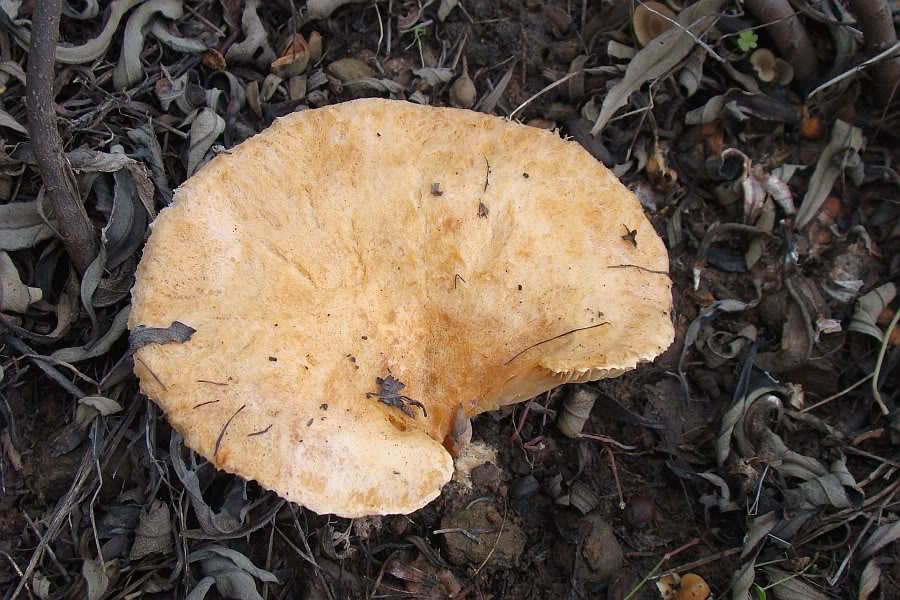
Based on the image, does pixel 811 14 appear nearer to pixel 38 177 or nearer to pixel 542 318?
pixel 542 318

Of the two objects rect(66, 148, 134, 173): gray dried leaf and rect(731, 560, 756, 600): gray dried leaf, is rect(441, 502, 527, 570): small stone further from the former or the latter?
rect(66, 148, 134, 173): gray dried leaf

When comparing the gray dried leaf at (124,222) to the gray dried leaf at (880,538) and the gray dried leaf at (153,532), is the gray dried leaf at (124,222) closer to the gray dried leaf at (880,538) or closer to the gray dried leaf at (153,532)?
the gray dried leaf at (153,532)

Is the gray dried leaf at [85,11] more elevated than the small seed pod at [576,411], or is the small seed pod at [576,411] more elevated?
the gray dried leaf at [85,11]

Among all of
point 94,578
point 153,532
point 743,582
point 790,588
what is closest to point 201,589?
point 153,532

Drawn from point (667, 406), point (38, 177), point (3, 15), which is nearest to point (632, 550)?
point (667, 406)

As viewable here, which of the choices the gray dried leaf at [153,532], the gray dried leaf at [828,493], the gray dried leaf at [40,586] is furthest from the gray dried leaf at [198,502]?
the gray dried leaf at [828,493]
